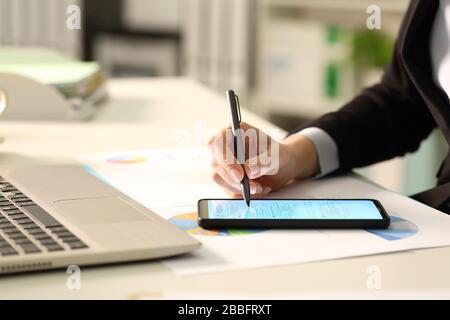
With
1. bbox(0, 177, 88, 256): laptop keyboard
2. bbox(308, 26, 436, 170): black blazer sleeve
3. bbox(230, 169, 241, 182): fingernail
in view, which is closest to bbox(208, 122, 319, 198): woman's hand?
bbox(230, 169, 241, 182): fingernail

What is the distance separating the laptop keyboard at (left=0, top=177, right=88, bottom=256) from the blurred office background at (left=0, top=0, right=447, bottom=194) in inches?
Result: 76.1

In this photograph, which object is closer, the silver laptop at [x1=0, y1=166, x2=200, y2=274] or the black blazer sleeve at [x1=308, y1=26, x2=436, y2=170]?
the silver laptop at [x1=0, y1=166, x2=200, y2=274]

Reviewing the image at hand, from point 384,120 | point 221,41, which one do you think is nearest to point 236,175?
point 384,120

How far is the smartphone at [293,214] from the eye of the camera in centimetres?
77

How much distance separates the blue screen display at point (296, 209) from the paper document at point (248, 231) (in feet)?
0.06

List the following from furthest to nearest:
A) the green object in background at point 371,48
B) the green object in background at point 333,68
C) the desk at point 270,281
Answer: the green object in background at point 333,68 < the green object in background at point 371,48 < the desk at point 270,281

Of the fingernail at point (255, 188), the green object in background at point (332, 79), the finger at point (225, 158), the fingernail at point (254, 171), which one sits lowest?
the green object in background at point (332, 79)

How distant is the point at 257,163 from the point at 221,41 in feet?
6.86

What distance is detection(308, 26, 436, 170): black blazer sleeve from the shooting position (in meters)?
1.06

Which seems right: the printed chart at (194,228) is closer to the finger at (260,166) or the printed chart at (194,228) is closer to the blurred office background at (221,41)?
the finger at (260,166)

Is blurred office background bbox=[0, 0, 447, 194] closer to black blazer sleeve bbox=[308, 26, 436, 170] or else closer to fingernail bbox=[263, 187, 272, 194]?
black blazer sleeve bbox=[308, 26, 436, 170]

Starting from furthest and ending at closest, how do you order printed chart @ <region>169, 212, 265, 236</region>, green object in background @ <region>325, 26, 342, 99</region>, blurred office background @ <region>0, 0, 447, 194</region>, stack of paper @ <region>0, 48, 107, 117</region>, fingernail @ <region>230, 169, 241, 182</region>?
blurred office background @ <region>0, 0, 447, 194</region>
green object in background @ <region>325, 26, 342, 99</region>
stack of paper @ <region>0, 48, 107, 117</region>
fingernail @ <region>230, 169, 241, 182</region>
printed chart @ <region>169, 212, 265, 236</region>

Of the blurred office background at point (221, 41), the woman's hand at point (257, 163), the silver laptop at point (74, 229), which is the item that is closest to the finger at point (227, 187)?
the woman's hand at point (257, 163)

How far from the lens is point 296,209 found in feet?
2.66
